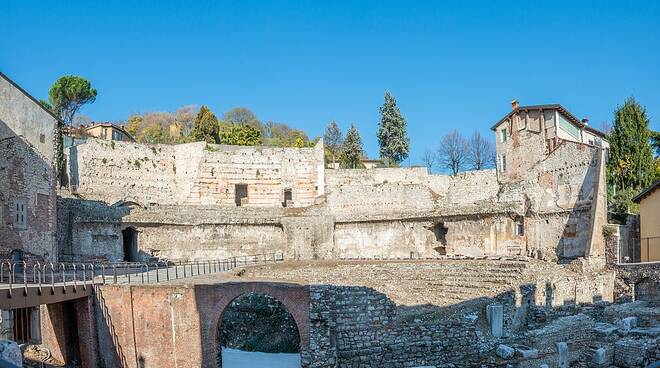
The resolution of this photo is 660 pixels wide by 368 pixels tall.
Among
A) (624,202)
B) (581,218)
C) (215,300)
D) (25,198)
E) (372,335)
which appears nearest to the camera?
(372,335)

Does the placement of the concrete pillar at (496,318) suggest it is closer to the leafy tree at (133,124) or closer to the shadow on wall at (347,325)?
the shadow on wall at (347,325)

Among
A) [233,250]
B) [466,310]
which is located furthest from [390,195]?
[466,310]

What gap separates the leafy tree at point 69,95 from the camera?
53969mm

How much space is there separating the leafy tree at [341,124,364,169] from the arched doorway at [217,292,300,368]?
28899 millimetres

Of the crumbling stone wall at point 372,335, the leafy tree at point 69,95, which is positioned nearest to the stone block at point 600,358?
the crumbling stone wall at point 372,335

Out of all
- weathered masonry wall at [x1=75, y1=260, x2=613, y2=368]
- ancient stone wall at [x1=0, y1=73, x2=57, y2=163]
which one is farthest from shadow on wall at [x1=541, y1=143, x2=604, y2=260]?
ancient stone wall at [x1=0, y1=73, x2=57, y2=163]

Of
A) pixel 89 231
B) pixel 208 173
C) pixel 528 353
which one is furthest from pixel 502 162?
pixel 89 231

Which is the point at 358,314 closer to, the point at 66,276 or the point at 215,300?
the point at 215,300

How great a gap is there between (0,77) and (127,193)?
13768 mm

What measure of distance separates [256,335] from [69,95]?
43.7 m

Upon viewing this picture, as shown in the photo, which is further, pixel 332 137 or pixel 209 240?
pixel 332 137

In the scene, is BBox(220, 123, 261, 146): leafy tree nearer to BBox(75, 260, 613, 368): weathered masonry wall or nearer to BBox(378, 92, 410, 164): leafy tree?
BBox(378, 92, 410, 164): leafy tree

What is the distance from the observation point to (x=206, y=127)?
1976 inches

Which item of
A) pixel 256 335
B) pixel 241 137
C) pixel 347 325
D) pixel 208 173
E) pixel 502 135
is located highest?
pixel 241 137
